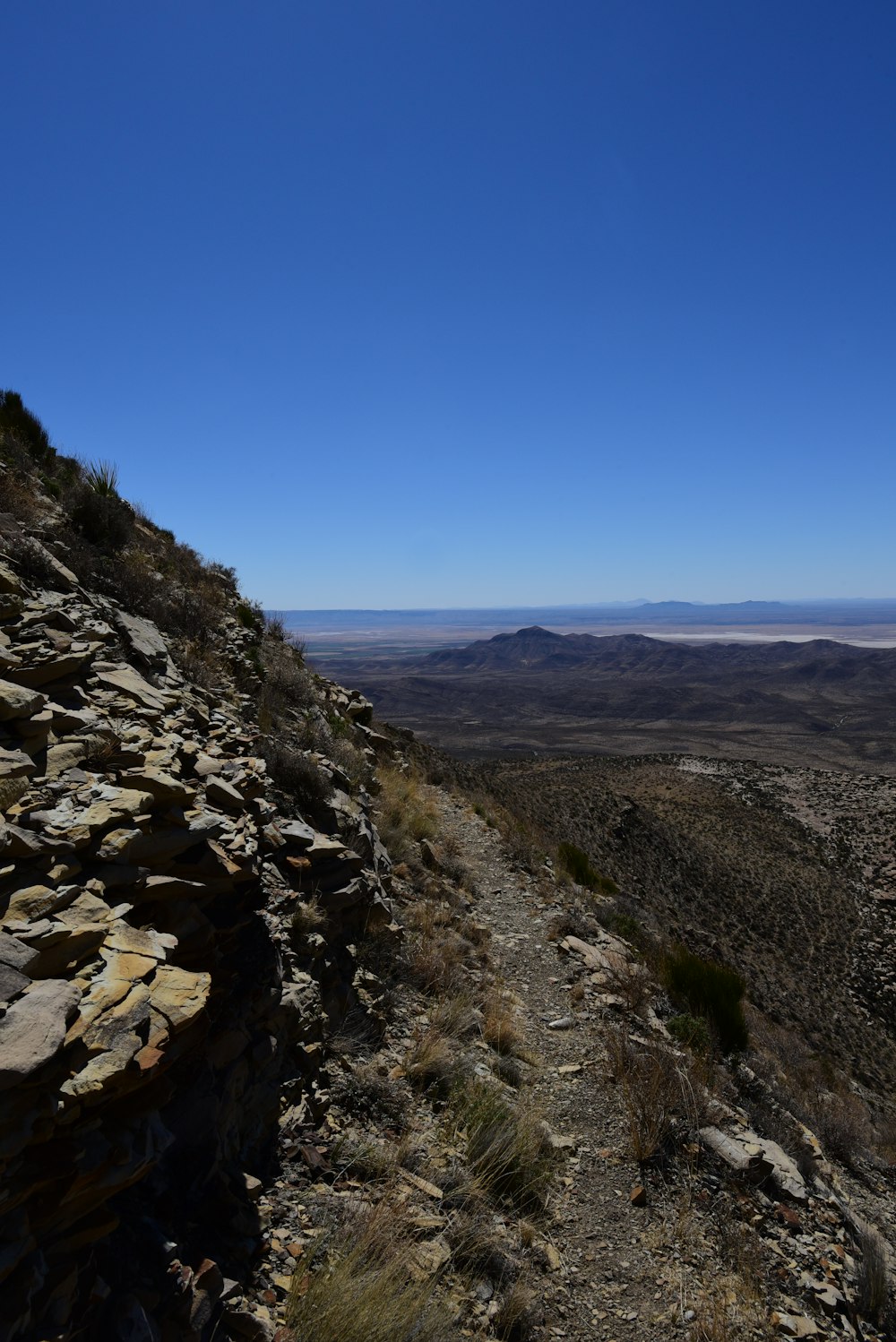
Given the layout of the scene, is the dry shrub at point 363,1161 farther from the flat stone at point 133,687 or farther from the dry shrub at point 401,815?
the dry shrub at point 401,815

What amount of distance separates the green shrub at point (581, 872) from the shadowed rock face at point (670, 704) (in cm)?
5809

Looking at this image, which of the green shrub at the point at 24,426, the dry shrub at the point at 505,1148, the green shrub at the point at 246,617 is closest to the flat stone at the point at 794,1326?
the dry shrub at the point at 505,1148

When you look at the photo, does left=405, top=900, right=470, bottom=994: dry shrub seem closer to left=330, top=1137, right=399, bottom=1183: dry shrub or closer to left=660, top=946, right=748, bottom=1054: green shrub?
left=330, top=1137, right=399, bottom=1183: dry shrub

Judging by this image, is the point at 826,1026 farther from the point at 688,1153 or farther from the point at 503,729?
the point at 503,729

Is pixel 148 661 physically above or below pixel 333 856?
above

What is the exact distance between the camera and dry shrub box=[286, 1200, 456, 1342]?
3.01 m

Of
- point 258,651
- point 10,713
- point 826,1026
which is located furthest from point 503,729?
point 10,713

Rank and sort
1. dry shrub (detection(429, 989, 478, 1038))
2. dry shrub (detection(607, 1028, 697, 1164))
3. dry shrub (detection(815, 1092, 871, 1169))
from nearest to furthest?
dry shrub (detection(607, 1028, 697, 1164)) < dry shrub (detection(429, 989, 478, 1038)) < dry shrub (detection(815, 1092, 871, 1169))

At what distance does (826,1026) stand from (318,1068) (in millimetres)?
17508

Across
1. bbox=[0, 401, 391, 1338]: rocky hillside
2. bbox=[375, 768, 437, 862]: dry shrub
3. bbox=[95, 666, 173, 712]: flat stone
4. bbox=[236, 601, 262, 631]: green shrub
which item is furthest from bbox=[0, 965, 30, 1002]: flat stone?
bbox=[236, 601, 262, 631]: green shrub

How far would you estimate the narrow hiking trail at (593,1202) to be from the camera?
4.04 metres

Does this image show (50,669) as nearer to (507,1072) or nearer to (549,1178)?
(507,1072)

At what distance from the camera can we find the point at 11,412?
10.4 metres

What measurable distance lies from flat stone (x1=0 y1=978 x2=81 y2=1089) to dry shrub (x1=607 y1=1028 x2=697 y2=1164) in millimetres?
4799
